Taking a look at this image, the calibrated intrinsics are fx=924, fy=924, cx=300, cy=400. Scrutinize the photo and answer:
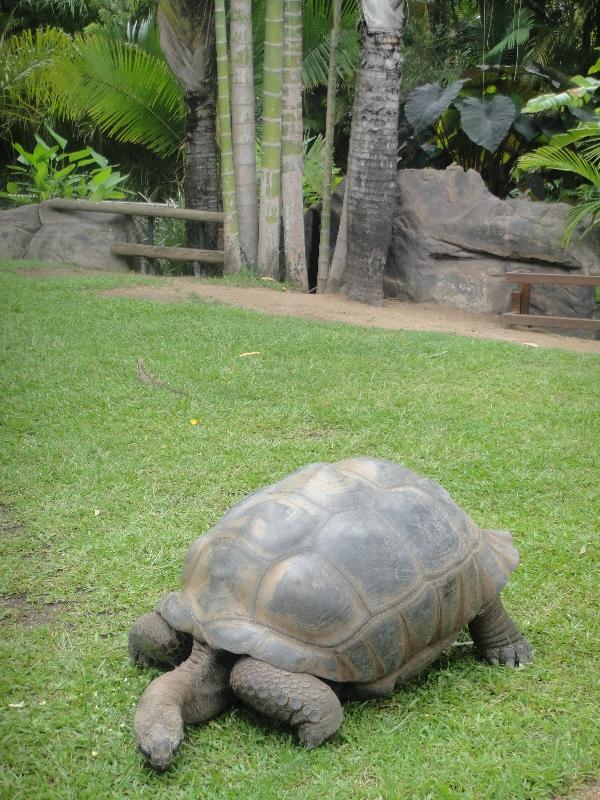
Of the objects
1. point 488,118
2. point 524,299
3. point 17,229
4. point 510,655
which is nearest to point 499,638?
point 510,655

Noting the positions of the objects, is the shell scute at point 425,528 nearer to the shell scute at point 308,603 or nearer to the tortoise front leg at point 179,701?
the shell scute at point 308,603

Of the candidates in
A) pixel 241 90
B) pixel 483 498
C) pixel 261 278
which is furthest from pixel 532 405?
pixel 241 90

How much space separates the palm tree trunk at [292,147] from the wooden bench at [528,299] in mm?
2636

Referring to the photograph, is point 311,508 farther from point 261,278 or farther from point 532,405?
point 261,278

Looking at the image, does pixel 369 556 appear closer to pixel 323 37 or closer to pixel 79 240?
pixel 79 240

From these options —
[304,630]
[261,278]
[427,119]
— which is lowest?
[261,278]

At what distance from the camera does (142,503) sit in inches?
189

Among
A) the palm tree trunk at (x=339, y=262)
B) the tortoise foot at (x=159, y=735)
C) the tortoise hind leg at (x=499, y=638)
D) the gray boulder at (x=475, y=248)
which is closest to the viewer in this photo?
the tortoise foot at (x=159, y=735)

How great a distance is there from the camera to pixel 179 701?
2.88 meters

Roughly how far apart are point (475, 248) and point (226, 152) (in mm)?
3311

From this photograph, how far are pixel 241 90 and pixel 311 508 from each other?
9201mm

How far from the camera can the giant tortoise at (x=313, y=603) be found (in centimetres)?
291

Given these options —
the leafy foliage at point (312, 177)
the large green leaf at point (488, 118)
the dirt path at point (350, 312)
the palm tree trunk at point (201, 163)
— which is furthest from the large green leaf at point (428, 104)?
the dirt path at point (350, 312)

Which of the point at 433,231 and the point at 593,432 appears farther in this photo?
the point at 433,231
